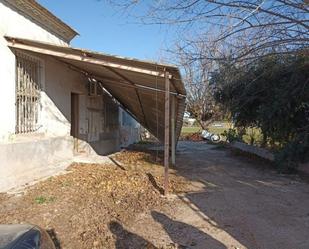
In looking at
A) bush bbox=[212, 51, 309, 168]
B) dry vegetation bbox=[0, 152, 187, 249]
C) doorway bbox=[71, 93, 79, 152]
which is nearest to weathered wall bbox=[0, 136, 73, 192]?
dry vegetation bbox=[0, 152, 187, 249]

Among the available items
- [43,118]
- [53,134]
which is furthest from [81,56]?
[53,134]

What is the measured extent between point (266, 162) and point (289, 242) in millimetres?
9448

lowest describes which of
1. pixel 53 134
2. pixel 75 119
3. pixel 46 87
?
pixel 53 134

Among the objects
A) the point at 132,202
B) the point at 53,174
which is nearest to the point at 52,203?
the point at 132,202

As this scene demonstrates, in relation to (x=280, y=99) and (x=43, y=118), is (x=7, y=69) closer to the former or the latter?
(x=43, y=118)

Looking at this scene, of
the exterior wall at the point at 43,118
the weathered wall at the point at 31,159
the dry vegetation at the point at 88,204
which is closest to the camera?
the dry vegetation at the point at 88,204

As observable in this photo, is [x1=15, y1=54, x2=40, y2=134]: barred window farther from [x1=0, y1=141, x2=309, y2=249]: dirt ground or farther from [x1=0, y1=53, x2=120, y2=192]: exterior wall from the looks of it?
[x1=0, y1=141, x2=309, y2=249]: dirt ground

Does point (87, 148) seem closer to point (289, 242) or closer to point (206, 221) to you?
point (206, 221)

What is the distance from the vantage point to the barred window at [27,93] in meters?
9.27

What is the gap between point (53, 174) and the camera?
10.6 metres

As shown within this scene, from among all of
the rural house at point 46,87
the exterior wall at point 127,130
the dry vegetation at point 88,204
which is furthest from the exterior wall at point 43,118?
the exterior wall at point 127,130

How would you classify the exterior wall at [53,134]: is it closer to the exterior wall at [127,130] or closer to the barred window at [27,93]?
the barred window at [27,93]

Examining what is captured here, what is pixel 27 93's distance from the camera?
379 inches

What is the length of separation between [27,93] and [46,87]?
1.07 meters
